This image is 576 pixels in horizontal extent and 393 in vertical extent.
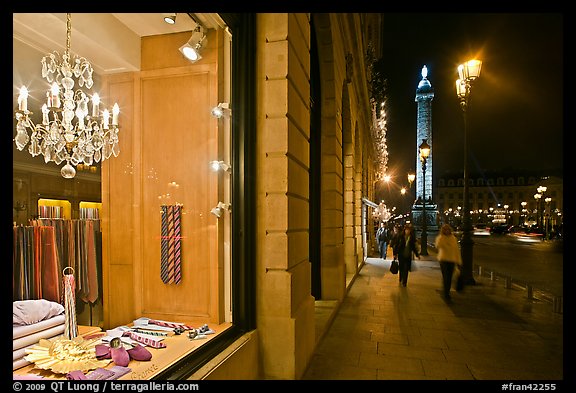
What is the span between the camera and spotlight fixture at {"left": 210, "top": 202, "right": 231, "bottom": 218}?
4711mm

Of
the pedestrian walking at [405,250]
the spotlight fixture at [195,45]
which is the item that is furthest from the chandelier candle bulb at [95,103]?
the pedestrian walking at [405,250]

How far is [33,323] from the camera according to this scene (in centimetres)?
412

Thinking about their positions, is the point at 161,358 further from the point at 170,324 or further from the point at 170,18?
the point at 170,18

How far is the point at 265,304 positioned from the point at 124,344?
1.74m

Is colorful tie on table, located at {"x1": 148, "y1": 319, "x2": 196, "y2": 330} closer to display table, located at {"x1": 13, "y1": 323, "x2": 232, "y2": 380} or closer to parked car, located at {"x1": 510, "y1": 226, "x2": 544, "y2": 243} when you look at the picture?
display table, located at {"x1": 13, "y1": 323, "x2": 232, "y2": 380}

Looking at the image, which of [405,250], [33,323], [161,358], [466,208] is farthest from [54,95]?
[466,208]

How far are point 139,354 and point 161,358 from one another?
0.24m

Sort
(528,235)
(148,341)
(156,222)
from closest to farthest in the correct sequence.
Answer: (148,341) → (156,222) → (528,235)

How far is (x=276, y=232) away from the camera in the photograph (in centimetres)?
466

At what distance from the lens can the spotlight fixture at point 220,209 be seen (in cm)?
471

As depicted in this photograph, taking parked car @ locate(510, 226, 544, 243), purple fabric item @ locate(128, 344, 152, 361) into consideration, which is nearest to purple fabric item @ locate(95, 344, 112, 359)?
purple fabric item @ locate(128, 344, 152, 361)

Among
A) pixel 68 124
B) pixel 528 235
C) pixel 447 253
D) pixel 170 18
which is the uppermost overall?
pixel 170 18
